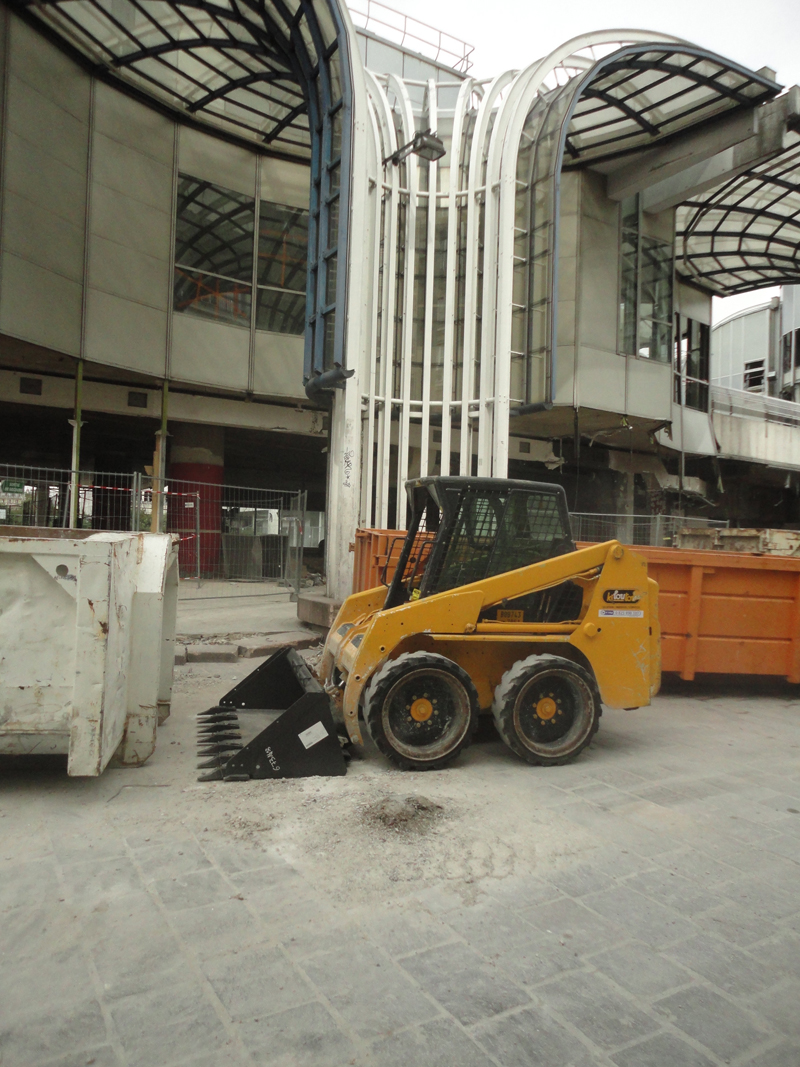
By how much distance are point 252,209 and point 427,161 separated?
555cm

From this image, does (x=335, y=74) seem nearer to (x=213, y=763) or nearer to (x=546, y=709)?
(x=546, y=709)

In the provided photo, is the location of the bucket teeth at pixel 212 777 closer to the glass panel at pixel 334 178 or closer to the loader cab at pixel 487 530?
the loader cab at pixel 487 530

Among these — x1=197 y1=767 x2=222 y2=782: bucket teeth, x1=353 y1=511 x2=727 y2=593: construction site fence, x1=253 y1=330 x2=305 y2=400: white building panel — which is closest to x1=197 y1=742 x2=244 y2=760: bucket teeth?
x1=197 y1=767 x2=222 y2=782: bucket teeth

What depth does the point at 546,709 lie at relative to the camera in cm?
565

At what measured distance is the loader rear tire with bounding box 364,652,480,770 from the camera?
17.3 feet

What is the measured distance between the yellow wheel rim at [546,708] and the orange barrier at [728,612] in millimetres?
2992

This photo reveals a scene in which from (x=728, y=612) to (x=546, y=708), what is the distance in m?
3.60

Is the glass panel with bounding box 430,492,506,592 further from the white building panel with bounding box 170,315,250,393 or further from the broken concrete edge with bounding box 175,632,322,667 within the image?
the white building panel with bounding box 170,315,250,393

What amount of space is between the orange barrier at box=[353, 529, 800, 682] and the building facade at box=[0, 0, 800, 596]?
526cm

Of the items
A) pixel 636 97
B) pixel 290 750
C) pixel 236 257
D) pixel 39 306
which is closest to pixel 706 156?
pixel 636 97

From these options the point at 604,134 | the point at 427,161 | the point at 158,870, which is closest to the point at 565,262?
the point at 604,134

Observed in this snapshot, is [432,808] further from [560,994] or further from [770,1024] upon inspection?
[770,1024]

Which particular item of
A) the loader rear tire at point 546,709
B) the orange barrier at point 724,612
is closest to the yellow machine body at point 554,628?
the loader rear tire at point 546,709

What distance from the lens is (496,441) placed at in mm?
13523
